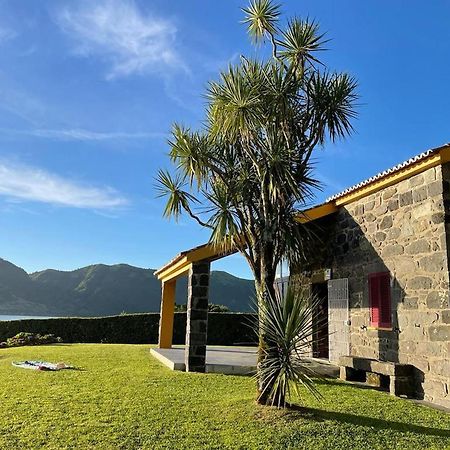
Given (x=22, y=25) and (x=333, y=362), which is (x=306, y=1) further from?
(x=333, y=362)

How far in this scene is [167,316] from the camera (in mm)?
15922

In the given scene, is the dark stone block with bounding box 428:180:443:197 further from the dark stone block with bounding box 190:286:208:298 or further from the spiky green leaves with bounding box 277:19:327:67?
the dark stone block with bounding box 190:286:208:298

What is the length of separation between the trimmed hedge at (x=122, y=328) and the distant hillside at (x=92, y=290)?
158ft

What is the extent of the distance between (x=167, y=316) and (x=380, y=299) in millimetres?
8231

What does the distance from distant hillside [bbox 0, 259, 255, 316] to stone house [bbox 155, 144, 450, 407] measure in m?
57.8

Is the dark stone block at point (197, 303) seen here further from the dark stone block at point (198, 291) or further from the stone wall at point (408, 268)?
the stone wall at point (408, 268)

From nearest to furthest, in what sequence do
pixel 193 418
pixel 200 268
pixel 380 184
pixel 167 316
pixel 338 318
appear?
pixel 193 418
pixel 380 184
pixel 200 268
pixel 338 318
pixel 167 316

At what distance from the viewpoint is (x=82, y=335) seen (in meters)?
21.1

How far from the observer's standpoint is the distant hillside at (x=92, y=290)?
7475 cm

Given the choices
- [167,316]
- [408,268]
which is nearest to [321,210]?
[408,268]

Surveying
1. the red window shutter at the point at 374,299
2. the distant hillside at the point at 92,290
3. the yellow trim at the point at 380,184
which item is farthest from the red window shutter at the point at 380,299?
the distant hillside at the point at 92,290

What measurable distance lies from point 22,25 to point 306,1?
18.8ft

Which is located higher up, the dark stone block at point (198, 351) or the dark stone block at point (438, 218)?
the dark stone block at point (438, 218)

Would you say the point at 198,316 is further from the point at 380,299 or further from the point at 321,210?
the point at 380,299
